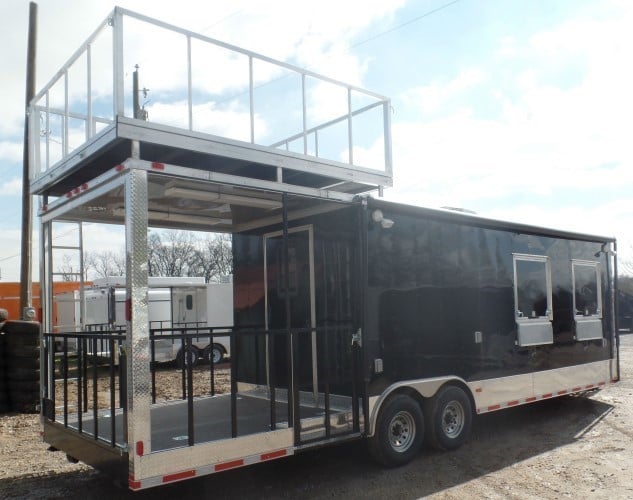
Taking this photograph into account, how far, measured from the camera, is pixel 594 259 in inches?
372

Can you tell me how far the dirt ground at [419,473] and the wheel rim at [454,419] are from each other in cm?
22

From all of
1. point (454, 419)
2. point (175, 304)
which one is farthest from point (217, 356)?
point (454, 419)

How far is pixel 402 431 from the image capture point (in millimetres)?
6371

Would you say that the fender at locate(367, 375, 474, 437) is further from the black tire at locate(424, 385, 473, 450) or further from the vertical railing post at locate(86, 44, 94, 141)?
the vertical railing post at locate(86, 44, 94, 141)

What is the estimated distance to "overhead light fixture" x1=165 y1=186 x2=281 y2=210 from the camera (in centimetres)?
541

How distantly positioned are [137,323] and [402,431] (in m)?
3.25

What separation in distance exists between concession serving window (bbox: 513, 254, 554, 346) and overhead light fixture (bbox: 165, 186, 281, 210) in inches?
138

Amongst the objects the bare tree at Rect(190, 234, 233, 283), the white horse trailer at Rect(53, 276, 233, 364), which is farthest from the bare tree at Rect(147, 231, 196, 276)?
the white horse trailer at Rect(53, 276, 233, 364)

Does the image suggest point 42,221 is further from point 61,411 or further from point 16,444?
point 16,444

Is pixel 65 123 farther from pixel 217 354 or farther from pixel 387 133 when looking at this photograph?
pixel 217 354

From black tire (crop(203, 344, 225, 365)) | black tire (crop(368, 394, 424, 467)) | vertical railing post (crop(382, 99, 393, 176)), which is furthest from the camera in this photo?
black tire (crop(203, 344, 225, 365))

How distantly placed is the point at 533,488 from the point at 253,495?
2.54 m

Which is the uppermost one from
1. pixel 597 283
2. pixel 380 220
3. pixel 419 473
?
pixel 380 220

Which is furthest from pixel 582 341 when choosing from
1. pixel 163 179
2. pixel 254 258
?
pixel 163 179
